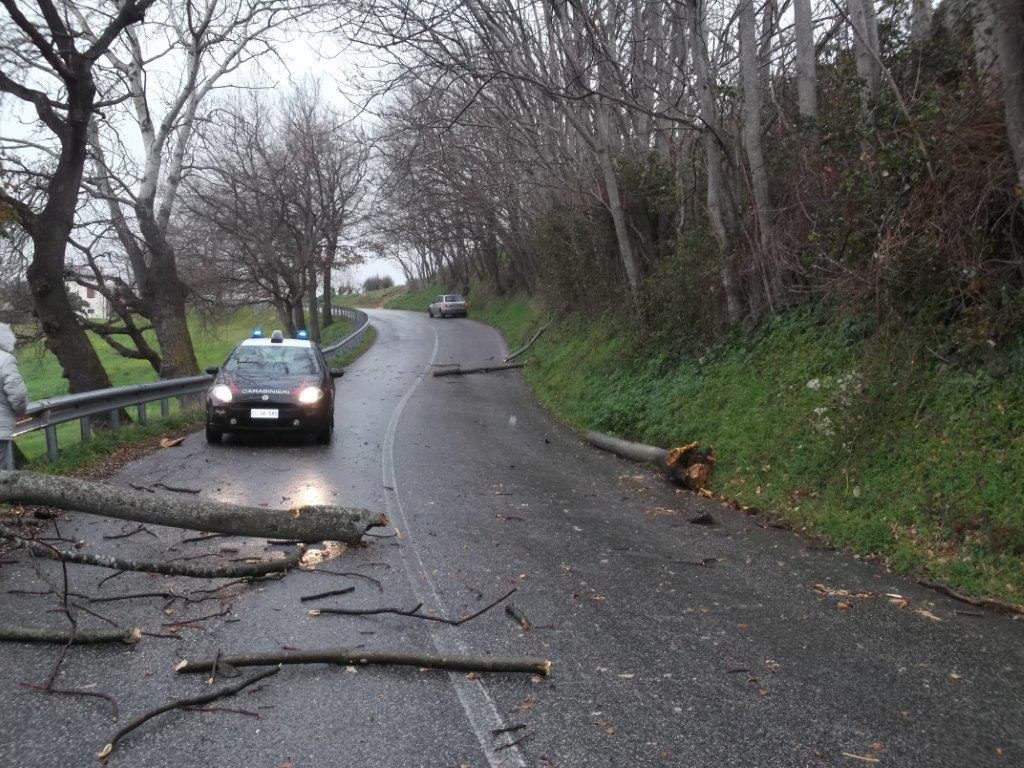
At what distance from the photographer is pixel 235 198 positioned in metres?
30.4

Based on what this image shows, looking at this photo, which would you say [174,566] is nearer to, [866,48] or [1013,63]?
[1013,63]

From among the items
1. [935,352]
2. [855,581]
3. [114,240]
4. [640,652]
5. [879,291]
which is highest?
[114,240]

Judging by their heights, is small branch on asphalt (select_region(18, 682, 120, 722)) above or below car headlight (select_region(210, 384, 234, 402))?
below

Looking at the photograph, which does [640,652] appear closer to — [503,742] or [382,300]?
[503,742]

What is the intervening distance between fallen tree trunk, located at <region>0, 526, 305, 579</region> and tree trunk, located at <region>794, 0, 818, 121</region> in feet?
34.1

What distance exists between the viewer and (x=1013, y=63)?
753 cm

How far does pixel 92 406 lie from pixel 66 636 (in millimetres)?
8487

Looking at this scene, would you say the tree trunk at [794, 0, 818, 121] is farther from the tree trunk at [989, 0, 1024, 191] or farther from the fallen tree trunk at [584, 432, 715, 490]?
the fallen tree trunk at [584, 432, 715, 490]

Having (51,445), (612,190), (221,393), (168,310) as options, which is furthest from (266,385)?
(612,190)

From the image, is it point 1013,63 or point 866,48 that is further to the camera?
point 866,48

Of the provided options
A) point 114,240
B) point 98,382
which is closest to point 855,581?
point 98,382

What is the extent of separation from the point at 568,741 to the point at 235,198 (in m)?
29.5

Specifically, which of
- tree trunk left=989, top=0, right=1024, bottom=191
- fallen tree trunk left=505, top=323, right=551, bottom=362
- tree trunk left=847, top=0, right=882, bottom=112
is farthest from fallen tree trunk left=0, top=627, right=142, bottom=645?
fallen tree trunk left=505, top=323, right=551, bottom=362

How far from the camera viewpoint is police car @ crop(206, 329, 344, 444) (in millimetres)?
12578
